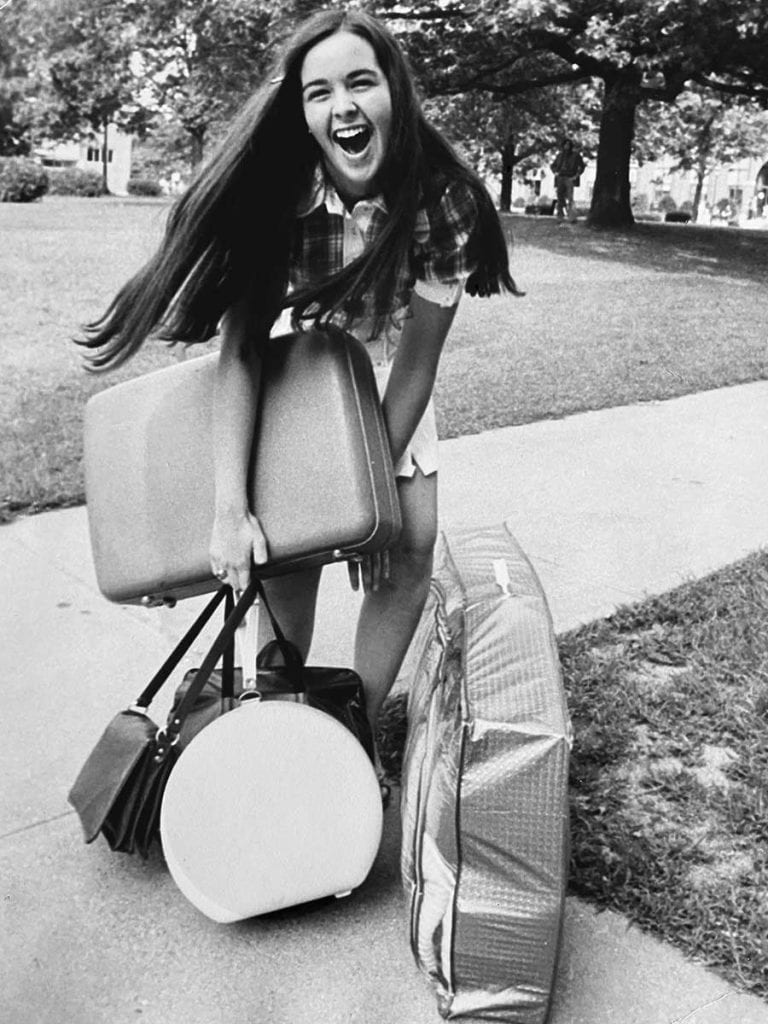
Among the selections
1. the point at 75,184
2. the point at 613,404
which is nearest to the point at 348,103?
the point at 613,404

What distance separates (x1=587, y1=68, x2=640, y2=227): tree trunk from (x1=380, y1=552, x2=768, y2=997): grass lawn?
59.0ft

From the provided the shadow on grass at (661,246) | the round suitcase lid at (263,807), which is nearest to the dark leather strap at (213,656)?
the round suitcase lid at (263,807)

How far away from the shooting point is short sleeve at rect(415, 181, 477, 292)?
2.34m

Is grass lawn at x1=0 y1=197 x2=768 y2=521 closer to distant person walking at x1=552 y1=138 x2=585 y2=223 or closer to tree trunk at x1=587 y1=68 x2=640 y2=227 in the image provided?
tree trunk at x1=587 y1=68 x2=640 y2=227

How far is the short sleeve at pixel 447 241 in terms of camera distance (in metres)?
2.34

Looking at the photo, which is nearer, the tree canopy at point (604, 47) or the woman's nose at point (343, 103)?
the woman's nose at point (343, 103)

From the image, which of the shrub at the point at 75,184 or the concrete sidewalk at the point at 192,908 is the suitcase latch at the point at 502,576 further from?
the shrub at the point at 75,184

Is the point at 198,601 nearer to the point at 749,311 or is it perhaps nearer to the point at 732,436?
the point at 732,436

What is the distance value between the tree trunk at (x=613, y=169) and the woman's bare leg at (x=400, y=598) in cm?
1908

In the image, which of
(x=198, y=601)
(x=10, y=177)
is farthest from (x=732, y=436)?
(x=10, y=177)

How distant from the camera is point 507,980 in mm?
2066

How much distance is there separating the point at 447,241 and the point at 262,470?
1.92 feet

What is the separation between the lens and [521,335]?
1012cm

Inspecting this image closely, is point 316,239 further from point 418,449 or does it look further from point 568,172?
point 568,172
